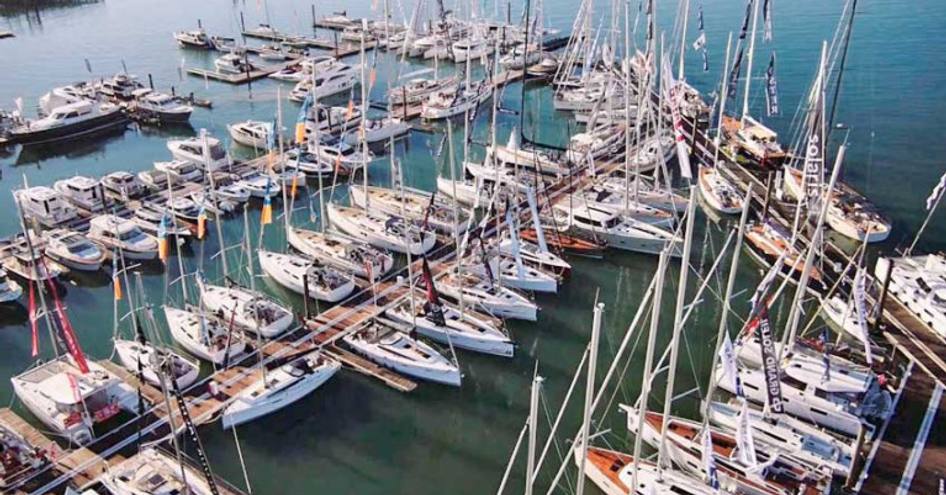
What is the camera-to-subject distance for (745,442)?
3606 centimetres

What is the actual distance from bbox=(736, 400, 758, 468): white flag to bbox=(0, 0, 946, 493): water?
691 cm

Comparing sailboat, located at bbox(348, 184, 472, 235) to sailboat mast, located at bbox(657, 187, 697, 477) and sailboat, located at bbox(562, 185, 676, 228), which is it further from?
sailboat mast, located at bbox(657, 187, 697, 477)

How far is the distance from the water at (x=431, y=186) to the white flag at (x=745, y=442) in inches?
272

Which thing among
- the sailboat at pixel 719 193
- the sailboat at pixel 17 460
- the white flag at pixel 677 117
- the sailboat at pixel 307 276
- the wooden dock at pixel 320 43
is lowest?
the sailboat at pixel 17 460

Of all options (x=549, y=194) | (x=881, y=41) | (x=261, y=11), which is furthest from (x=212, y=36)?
(x=881, y=41)

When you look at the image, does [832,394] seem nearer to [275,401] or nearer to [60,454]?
[275,401]

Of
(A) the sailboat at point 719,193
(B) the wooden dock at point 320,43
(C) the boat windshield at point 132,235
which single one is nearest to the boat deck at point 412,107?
(B) the wooden dock at point 320,43

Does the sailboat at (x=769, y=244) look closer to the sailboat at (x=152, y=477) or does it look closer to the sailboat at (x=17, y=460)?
the sailboat at (x=152, y=477)

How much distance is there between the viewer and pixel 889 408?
4131 cm

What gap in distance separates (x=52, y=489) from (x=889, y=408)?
42076 mm

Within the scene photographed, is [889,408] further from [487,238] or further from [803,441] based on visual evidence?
[487,238]

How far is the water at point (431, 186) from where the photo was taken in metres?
41.1

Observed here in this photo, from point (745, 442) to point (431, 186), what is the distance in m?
43.0

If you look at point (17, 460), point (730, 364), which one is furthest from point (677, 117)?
point (17, 460)
